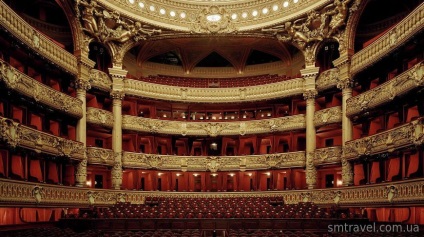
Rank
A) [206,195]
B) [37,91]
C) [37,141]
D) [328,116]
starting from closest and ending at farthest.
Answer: [37,141] < [37,91] < [328,116] < [206,195]

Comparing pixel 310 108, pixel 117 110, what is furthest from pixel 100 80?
pixel 310 108

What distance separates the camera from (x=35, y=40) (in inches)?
597

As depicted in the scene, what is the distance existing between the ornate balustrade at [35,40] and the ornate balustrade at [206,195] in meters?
5.25

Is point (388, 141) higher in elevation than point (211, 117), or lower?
lower

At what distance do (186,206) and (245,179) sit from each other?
600 centimetres

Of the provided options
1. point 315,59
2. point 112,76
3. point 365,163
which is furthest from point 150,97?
point 365,163

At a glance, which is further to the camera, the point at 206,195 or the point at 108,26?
the point at 206,195

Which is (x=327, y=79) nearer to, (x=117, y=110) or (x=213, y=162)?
(x=213, y=162)

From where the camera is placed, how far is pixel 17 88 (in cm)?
1388

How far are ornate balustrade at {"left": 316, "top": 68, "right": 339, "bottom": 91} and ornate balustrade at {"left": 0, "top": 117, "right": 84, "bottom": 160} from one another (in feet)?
42.0

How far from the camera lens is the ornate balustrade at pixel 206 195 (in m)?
12.7

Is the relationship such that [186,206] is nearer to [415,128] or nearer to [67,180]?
[67,180]

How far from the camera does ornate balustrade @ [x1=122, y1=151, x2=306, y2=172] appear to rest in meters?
21.8

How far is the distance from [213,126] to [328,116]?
706 cm
